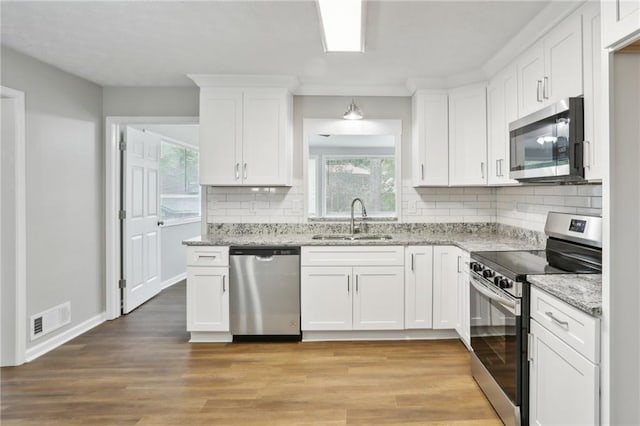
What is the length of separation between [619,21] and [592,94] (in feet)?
2.28

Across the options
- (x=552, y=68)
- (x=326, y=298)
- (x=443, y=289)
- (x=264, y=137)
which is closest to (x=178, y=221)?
(x=264, y=137)

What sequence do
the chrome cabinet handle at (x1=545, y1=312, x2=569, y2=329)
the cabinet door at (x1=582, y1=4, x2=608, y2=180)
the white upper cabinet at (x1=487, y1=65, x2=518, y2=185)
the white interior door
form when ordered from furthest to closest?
the white interior door
the white upper cabinet at (x1=487, y1=65, x2=518, y2=185)
the cabinet door at (x1=582, y1=4, x2=608, y2=180)
the chrome cabinet handle at (x1=545, y1=312, x2=569, y2=329)

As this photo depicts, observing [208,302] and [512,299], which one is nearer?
[512,299]

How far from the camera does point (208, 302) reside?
3.46 m

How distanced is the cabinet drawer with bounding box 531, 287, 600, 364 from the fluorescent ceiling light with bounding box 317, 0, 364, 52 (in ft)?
5.61

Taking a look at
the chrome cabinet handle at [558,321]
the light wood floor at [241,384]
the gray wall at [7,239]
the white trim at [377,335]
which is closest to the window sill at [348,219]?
the white trim at [377,335]

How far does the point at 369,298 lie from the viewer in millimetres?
3500

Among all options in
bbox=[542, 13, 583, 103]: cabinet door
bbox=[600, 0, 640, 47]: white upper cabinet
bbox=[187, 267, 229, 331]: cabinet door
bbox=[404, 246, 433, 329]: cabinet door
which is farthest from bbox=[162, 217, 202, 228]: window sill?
bbox=[600, 0, 640, 47]: white upper cabinet

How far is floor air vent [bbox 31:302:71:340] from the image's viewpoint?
10.5 ft

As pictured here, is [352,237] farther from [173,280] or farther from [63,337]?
[173,280]

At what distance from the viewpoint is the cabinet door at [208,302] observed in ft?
11.3

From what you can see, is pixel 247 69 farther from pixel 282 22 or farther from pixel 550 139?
pixel 550 139

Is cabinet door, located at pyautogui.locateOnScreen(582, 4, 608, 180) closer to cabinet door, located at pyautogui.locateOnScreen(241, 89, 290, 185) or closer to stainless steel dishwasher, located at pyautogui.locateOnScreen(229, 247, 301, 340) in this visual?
stainless steel dishwasher, located at pyautogui.locateOnScreen(229, 247, 301, 340)

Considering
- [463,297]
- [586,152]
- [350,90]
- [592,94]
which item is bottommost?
[463,297]
